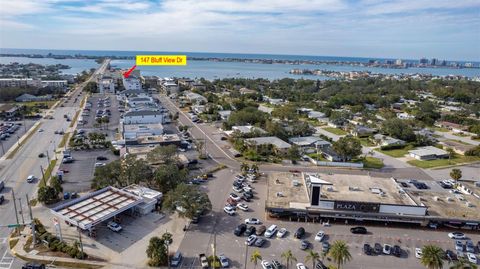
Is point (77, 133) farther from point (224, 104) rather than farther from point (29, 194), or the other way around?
point (224, 104)

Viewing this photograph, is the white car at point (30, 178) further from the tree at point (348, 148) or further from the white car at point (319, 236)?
the tree at point (348, 148)

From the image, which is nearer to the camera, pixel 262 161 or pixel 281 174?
pixel 281 174

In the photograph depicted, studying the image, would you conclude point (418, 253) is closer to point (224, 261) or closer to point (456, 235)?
point (456, 235)

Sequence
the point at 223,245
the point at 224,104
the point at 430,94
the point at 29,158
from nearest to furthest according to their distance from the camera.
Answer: the point at 223,245 → the point at 29,158 → the point at 224,104 → the point at 430,94

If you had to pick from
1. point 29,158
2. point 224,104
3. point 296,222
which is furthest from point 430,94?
point 29,158

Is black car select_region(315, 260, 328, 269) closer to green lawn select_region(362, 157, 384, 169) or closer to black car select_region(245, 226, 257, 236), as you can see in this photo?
black car select_region(245, 226, 257, 236)

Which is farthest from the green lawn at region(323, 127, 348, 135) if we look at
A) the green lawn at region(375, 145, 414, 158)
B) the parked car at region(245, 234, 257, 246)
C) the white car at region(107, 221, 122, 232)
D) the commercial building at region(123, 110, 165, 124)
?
the white car at region(107, 221, 122, 232)
